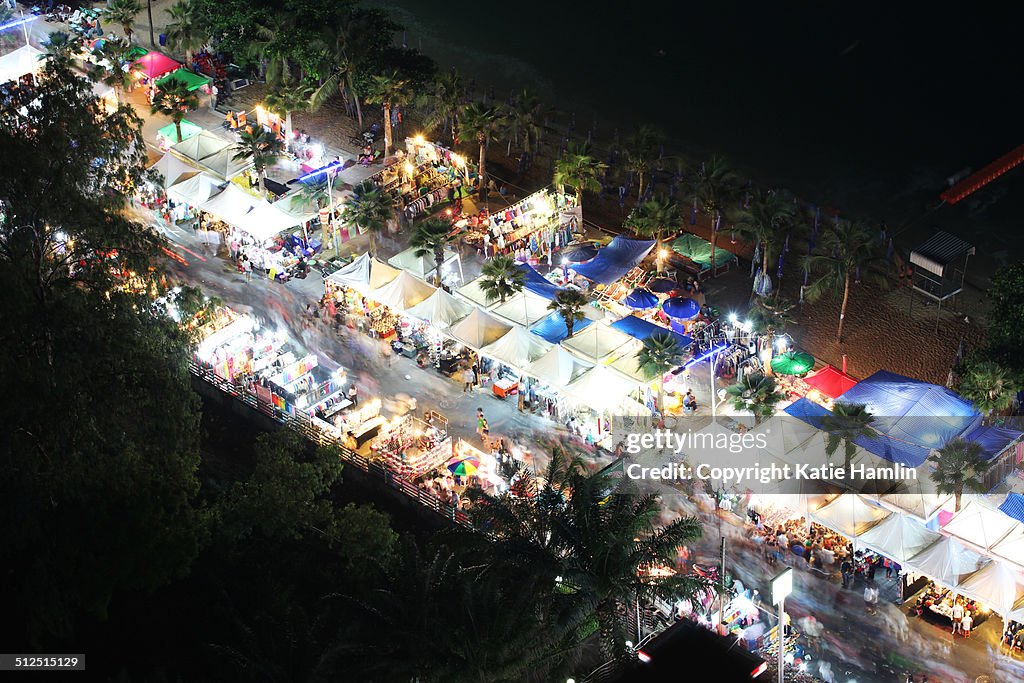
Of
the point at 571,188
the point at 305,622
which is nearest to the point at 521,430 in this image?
the point at 305,622

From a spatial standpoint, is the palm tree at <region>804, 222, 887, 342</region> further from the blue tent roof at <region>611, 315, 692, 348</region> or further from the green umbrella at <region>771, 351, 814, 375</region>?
the blue tent roof at <region>611, 315, 692, 348</region>

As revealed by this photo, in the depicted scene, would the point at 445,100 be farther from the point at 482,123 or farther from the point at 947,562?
the point at 947,562

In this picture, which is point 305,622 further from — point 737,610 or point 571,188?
point 571,188

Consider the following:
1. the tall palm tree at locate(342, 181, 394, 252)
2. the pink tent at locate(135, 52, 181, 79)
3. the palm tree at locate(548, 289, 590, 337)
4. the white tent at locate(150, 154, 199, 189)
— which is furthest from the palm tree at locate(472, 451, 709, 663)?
the pink tent at locate(135, 52, 181, 79)

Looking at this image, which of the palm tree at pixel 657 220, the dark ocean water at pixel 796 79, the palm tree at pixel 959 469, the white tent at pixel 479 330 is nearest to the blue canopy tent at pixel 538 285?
the white tent at pixel 479 330

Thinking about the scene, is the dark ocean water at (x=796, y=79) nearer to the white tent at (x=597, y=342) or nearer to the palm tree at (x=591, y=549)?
the white tent at (x=597, y=342)

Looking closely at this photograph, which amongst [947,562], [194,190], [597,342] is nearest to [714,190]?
[597,342]
